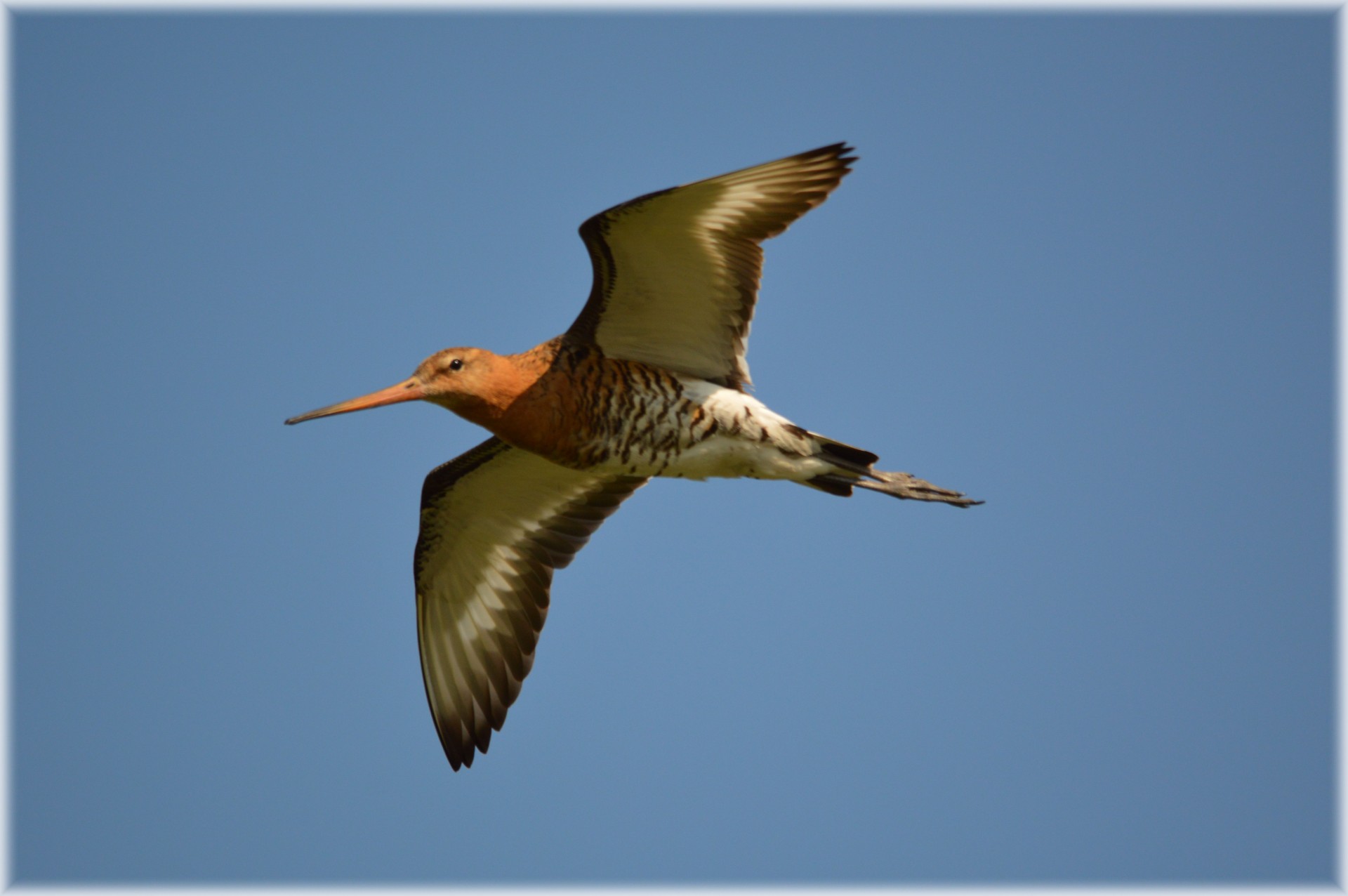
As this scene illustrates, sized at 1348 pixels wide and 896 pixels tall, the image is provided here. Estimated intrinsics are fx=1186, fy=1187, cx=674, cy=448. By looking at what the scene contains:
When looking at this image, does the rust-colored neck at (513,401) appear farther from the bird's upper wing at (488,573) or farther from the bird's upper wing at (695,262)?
the bird's upper wing at (488,573)

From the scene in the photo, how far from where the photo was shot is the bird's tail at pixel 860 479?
307 inches

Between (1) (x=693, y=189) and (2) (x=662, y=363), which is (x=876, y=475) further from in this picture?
(1) (x=693, y=189)

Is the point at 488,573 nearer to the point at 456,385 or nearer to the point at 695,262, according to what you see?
the point at 456,385

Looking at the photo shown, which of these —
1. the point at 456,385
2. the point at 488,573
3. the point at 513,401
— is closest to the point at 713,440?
the point at 513,401

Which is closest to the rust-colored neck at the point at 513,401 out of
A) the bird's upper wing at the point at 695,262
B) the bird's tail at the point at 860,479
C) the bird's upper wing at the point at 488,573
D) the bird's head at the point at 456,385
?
the bird's head at the point at 456,385

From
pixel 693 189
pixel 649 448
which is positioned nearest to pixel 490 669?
pixel 649 448

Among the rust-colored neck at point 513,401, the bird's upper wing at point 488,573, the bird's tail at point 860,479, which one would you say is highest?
the rust-colored neck at point 513,401

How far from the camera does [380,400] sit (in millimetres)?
7262

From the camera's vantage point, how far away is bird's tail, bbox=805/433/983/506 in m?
7.80

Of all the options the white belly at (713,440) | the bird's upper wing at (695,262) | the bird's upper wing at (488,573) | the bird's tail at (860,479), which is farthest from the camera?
the bird's upper wing at (488,573)

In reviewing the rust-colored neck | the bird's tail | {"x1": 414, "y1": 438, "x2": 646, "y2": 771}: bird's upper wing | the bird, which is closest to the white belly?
the bird

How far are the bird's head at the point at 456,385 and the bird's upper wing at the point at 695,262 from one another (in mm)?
748

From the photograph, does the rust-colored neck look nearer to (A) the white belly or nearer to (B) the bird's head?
(B) the bird's head

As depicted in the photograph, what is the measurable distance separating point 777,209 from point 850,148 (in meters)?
0.57
